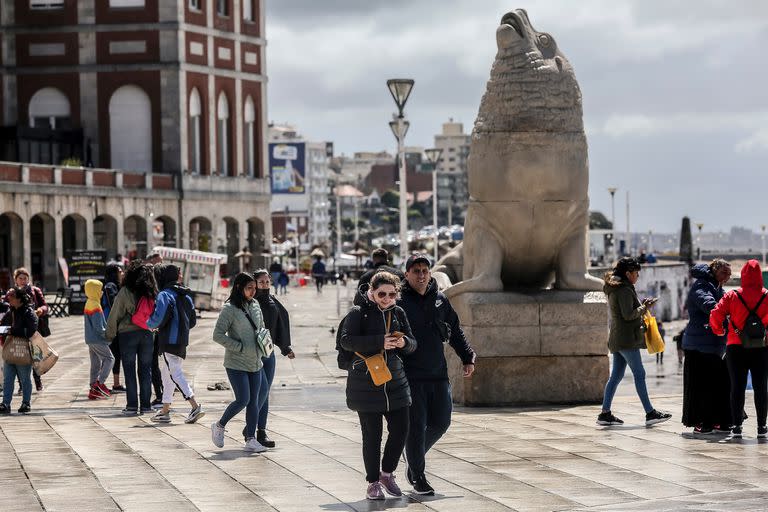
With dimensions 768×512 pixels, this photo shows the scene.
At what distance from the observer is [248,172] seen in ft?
266

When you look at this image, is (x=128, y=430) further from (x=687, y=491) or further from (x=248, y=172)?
(x=248, y=172)

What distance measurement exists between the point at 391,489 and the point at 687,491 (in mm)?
2003

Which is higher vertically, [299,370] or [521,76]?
[521,76]

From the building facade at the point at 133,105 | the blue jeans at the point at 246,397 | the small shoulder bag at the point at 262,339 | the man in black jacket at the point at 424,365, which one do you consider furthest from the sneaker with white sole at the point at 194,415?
the building facade at the point at 133,105

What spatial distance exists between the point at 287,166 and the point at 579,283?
10950 centimetres

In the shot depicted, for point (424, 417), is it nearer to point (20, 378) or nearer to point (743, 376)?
point (743, 376)

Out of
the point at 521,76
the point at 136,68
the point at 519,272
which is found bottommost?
the point at 519,272

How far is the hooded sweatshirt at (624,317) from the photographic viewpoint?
49.7 feet

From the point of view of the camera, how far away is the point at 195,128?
75.8 metres

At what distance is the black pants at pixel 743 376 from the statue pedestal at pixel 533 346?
118 inches

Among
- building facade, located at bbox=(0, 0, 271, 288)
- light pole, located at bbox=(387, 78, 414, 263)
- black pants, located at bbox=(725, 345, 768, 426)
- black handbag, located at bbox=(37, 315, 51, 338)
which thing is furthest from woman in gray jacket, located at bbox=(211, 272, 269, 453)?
building facade, located at bbox=(0, 0, 271, 288)

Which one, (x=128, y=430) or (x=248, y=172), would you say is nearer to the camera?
(x=128, y=430)

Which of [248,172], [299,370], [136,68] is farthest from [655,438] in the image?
[248,172]

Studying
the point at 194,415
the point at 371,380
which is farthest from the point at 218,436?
the point at 371,380
